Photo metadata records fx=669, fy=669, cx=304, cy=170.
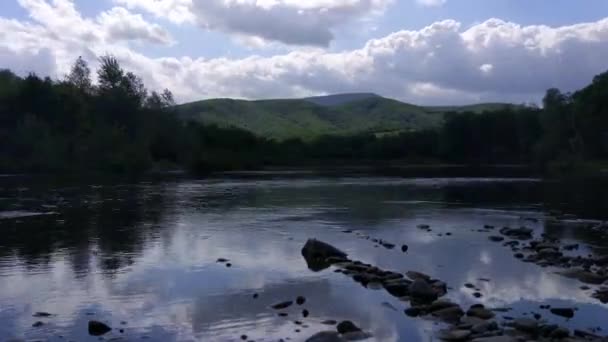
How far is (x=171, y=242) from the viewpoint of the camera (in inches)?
1328

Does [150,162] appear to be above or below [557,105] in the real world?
below

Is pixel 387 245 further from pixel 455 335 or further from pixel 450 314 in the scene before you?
pixel 455 335

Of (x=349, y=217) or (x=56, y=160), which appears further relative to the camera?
(x=56, y=160)

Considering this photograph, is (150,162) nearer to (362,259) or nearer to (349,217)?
(349,217)

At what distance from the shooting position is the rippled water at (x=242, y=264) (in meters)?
18.2

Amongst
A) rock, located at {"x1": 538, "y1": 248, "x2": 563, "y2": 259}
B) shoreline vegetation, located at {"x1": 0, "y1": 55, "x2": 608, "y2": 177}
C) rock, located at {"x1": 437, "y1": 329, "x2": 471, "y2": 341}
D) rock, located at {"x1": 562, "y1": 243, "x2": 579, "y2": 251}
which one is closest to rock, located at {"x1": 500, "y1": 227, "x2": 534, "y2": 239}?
rock, located at {"x1": 562, "y1": 243, "x2": 579, "y2": 251}

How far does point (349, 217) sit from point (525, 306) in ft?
86.2

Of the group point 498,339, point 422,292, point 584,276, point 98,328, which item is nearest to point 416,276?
point 422,292

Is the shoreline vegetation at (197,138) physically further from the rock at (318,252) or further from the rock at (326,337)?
the rock at (326,337)

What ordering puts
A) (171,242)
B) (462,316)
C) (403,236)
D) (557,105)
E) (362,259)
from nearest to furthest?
(462,316), (362,259), (171,242), (403,236), (557,105)

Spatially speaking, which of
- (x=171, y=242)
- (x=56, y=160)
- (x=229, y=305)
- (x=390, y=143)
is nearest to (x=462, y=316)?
(x=229, y=305)

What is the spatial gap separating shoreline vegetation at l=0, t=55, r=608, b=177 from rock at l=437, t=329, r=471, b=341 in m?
94.8

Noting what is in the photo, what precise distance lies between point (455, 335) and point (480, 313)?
7.65 feet

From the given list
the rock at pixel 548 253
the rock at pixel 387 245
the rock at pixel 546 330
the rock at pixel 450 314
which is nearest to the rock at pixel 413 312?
the rock at pixel 450 314
